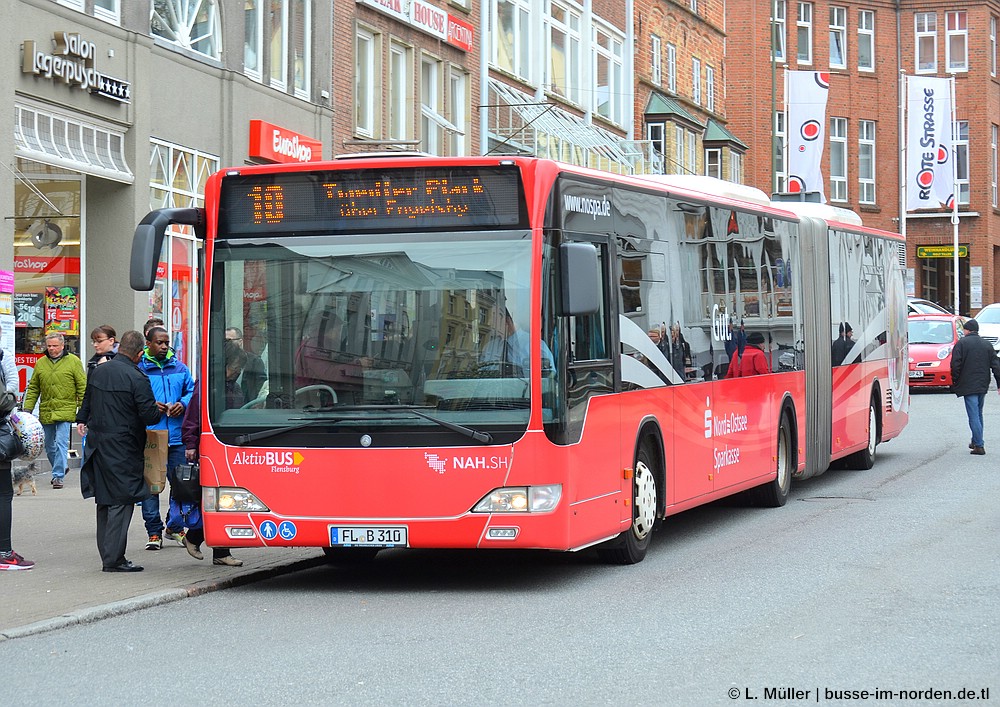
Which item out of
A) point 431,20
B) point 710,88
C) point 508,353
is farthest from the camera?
point 710,88

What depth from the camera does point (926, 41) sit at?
66188mm

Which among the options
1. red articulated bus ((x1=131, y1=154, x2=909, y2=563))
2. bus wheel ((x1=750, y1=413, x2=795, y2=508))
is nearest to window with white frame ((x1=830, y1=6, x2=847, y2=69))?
bus wheel ((x1=750, y1=413, x2=795, y2=508))

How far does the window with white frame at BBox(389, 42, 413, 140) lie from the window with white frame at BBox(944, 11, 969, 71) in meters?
42.2

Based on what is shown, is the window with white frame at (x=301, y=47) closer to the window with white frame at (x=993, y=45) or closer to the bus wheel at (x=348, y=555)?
the bus wheel at (x=348, y=555)

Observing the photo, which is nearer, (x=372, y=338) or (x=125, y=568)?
(x=372, y=338)

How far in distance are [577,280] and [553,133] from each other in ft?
83.0

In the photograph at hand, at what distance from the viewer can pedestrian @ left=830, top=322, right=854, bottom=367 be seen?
18.4m

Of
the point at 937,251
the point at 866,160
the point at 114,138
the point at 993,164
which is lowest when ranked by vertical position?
the point at 114,138

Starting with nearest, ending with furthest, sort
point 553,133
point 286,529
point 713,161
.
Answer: point 286,529
point 553,133
point 713,161

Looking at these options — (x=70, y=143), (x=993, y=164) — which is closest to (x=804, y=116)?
A: (x=993, y=164)

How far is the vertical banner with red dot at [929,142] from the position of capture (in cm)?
5559

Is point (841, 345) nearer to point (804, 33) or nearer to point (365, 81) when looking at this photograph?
point (365, 81)

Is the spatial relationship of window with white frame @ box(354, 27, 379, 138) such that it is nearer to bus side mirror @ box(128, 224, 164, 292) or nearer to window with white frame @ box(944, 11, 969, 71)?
bus side mirror @ box(128, 224, 164, 292)

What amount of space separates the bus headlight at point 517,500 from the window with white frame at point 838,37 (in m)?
57.6
